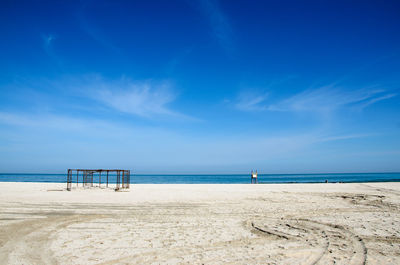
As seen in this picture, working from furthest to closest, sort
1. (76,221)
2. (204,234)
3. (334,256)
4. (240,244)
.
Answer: (76,221), (204,234), (240,244), (334,256)

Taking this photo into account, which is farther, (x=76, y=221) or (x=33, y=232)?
(x=76, y=221)

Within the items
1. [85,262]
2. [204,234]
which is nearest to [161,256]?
[85,262]

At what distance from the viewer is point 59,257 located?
18.7ft

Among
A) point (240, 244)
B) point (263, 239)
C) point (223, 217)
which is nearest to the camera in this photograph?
point (240, 244)

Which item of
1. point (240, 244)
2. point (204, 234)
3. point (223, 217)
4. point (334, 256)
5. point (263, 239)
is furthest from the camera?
point (223, 217)

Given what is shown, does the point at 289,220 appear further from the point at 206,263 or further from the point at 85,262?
the point at 85,262

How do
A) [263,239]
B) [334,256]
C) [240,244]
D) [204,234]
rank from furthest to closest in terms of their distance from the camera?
1. [204,234]
2. [263,239]
3. [240,244]
4. [334,256]

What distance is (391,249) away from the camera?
6207 millimetres

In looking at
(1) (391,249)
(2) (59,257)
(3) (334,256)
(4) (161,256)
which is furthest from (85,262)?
(1) (391,249)

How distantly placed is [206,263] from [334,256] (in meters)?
2.99

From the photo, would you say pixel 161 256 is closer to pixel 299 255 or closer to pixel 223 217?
pixel 299 255

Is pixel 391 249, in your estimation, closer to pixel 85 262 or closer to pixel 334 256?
pixel 334 256

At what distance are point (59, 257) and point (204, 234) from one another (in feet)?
12.7

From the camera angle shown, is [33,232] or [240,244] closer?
[240,244]
